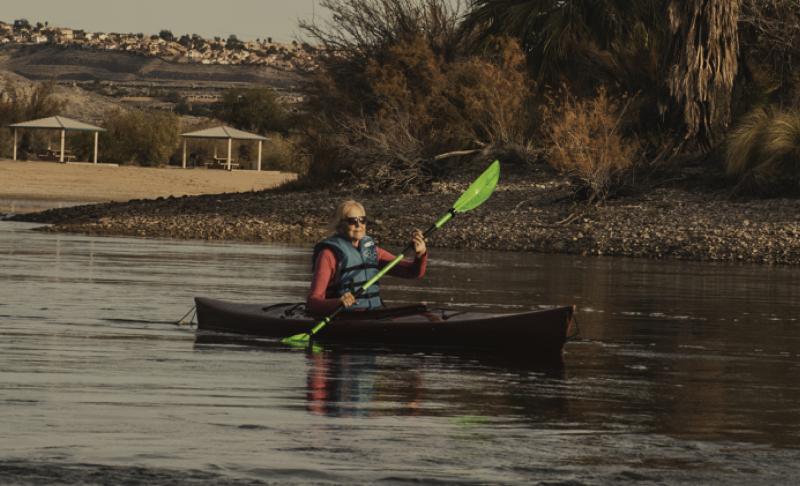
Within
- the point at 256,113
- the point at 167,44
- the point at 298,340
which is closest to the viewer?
the point at 298,340

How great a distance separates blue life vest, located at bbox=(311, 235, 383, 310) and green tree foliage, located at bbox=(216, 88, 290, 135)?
3260 inches

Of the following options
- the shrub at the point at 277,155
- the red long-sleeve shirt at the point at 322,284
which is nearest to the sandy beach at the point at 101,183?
the shrub at the point at 277,155

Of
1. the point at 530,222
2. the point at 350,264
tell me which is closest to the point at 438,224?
the point at 350,264

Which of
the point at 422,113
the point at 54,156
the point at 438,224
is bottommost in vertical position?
the point at 438,224

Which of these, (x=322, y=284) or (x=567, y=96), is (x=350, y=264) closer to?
(x=322, y=284)

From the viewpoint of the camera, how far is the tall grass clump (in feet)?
117

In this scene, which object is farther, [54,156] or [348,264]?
[54,156]

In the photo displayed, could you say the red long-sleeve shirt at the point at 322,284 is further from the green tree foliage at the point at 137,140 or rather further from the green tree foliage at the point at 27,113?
the green tree foliage at the point at 137,140

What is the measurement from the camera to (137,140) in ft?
259

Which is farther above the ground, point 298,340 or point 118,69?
point 118,69

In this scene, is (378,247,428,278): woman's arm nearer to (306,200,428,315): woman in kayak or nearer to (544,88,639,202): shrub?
(306,200,428,315): woman in kayak

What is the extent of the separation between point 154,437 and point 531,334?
5059 millimetres

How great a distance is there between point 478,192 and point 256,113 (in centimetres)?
8176

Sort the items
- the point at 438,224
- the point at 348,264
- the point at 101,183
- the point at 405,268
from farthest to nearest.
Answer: the point at 101,183 < the point at 438,224 < the point at 405,268 < the point at 348,264
